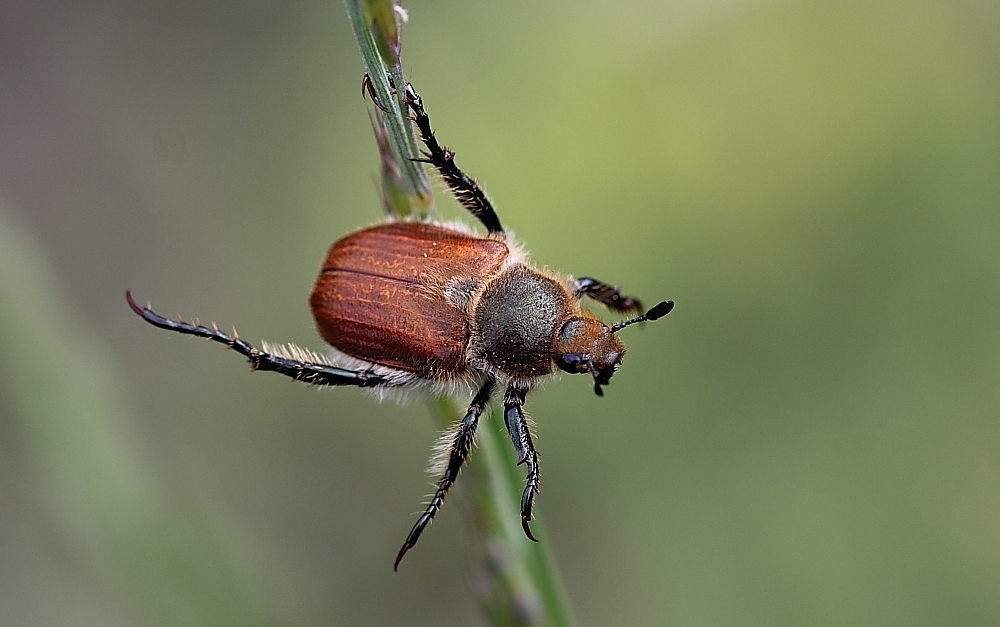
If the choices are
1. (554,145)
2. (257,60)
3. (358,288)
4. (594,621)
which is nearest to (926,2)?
(554,145)

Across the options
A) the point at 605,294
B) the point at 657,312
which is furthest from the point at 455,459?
the point at 605,294

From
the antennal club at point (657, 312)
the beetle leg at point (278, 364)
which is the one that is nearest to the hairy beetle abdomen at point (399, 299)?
the beetle leg at point (278, 364)

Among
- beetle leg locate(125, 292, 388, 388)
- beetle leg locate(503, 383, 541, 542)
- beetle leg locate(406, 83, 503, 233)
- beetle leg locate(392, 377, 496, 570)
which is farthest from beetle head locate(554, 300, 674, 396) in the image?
beetle leg locate(125, 292, 388, 388)

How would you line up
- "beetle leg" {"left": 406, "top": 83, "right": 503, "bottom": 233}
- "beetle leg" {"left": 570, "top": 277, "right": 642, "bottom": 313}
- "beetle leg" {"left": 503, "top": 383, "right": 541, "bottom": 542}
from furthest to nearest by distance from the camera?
"beetle leg" {"left": 570, "top": 277, "right": 642, "bottom": 313} → "beetle leg" {"left": 503, "top": 383, "right": 541, "bottom": 542} → "beetle leg" {"left": 406, "top": 83, "right": 503, "bottom": 233}

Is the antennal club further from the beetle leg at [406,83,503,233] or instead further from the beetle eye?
the beetle leg at [406,83,503,233]

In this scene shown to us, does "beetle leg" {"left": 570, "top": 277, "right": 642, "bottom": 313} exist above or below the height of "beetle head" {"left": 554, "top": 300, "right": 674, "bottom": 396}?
above

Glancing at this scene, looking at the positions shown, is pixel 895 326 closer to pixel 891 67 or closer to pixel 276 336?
pixel 891 67
